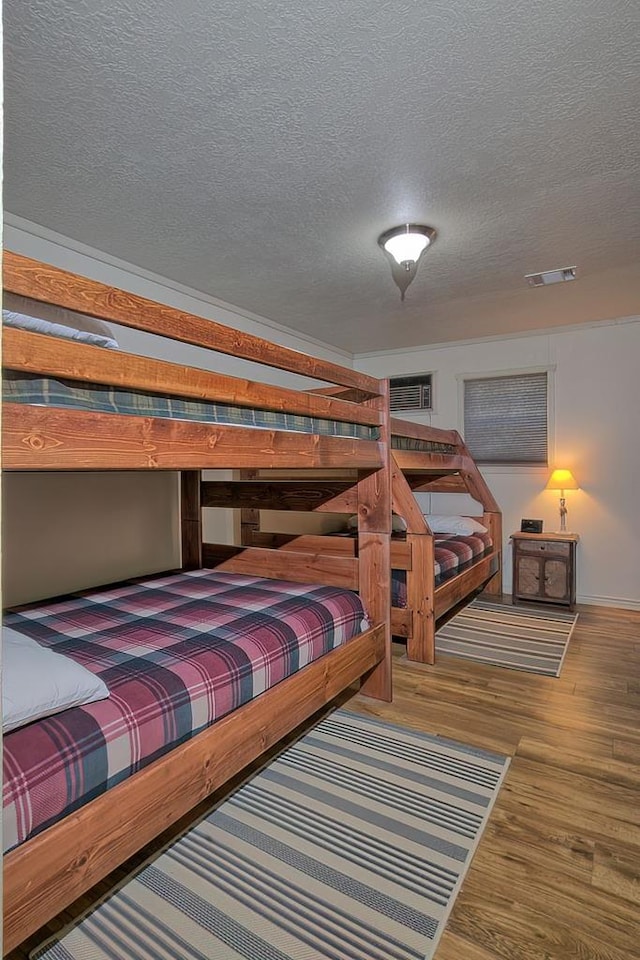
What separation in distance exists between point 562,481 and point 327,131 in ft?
Answer: 10.5

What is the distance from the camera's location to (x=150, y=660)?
60.2 inches

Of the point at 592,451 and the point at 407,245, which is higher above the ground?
the point at 407,245

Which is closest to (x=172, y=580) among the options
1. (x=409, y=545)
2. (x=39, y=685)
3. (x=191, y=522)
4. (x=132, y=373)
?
(x=191, y=522)

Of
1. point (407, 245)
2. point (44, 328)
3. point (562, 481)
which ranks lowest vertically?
point (562, 481)

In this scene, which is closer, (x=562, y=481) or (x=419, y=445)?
(x=419, y=445)

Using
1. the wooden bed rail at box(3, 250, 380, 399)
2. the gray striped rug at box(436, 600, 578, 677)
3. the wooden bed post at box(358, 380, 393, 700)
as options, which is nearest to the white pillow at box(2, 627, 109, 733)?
the wooden bed rail at box(3, 250, 380, 399)

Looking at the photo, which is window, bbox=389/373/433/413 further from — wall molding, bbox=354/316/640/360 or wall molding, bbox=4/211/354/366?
wall molding, bbox=4/211/354/366

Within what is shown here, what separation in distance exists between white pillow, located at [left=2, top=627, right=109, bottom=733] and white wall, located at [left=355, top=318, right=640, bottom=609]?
398cm

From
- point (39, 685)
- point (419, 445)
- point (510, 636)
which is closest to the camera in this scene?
point (39, 685)

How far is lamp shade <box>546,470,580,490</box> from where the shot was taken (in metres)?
A: 4.10

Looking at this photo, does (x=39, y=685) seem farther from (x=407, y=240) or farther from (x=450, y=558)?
(x=450, y=558)

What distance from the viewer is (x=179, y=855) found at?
1486mm

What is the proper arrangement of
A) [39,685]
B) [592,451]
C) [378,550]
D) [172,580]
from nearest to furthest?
1. [39,685]
2. [378,550]
3. [172,580]
4. [592,451]

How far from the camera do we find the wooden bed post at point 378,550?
239 centimetres
